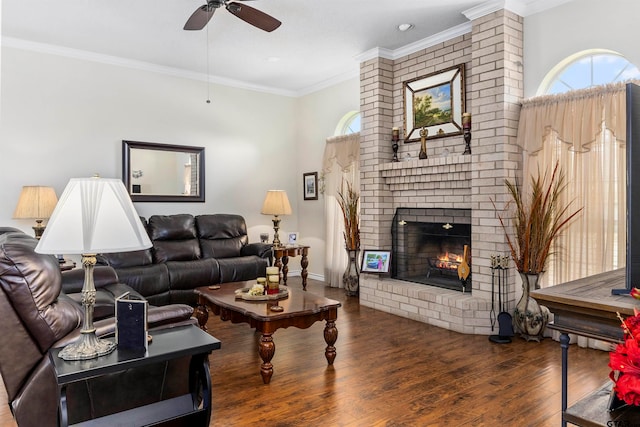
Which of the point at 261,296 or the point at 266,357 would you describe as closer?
the point at 266,357

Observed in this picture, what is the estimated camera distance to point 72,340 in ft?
6.28

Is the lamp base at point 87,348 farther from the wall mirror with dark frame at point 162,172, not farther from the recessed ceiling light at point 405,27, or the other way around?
the recessed ceiling light at point 405,27

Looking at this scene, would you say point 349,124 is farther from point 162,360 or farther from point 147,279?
point 162,360

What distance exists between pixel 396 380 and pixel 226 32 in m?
3.84

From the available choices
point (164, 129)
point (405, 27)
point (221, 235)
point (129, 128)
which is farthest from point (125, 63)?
point (405, 27)

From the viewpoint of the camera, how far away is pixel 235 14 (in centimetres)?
328

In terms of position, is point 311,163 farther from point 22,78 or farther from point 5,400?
point 5,400

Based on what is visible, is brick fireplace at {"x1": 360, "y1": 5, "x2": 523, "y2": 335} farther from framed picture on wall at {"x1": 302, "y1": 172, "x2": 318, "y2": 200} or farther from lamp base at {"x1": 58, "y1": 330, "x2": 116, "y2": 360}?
lamp base at {"x1": 58, "y1": 330, "x2": 116, "y2": 360}

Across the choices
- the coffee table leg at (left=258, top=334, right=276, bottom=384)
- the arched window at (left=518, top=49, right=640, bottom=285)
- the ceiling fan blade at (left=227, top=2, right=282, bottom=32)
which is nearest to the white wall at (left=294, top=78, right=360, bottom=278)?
the ceiling fan blade at (left=227, top=2, right=282, bottom=32)

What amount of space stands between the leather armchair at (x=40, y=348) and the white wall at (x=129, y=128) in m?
3.47

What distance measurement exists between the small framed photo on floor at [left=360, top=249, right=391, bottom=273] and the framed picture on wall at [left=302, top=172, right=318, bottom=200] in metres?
1.84

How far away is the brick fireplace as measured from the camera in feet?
12.7

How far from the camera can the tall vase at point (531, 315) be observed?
11.8 ft

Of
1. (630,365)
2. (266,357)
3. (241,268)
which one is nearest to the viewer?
(630,365)
